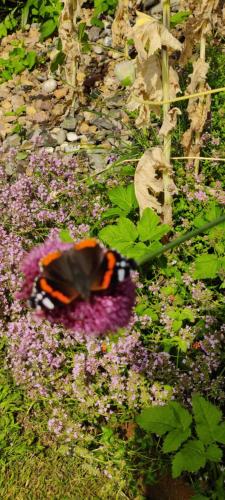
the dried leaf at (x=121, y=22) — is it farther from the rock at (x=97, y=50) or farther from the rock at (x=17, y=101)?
the rock at (x=17, y=101)

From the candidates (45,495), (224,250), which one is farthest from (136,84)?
(45,495)

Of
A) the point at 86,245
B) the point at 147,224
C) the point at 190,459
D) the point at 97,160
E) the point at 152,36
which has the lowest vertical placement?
the point at 190,459

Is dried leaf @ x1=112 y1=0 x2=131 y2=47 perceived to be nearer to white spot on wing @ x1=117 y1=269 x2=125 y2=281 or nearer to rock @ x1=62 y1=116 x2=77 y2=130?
rock @ x1=62 y1=116 x2=77 y2=130

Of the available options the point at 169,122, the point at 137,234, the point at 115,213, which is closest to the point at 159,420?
the point at 137,234

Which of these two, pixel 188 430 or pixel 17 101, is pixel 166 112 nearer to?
pixel 188 430

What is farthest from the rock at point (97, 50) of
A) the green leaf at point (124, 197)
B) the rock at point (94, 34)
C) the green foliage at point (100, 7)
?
the green leaf at point (124, 197)

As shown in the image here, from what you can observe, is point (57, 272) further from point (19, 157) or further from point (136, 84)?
point (19, 157)
